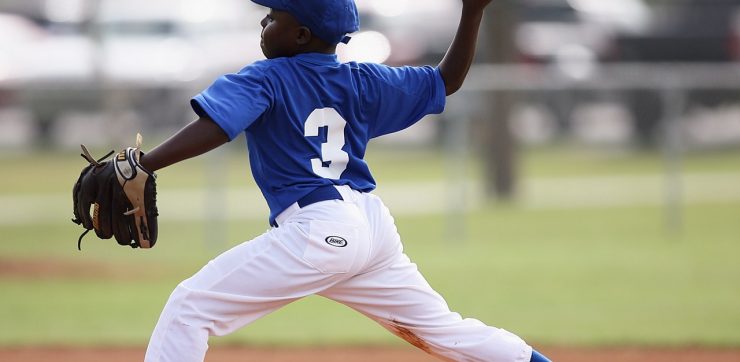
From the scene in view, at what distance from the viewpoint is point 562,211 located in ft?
47.0

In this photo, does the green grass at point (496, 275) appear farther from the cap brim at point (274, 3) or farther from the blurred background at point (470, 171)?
the cap brim at point (274, 3)

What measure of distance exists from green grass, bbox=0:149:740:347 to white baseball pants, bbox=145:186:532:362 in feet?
10.8

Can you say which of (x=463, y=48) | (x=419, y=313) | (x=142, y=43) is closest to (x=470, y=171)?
(x=142, y=43)

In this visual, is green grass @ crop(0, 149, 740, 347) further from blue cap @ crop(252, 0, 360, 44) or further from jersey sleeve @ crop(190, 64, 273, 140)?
jersey sleeve @ crop(190, 64, 273, 140)

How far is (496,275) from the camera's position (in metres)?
10.3

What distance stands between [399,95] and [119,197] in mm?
1142

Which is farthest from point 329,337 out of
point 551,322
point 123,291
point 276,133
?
point 276,133

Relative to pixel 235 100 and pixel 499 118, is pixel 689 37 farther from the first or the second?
pixel 235 100

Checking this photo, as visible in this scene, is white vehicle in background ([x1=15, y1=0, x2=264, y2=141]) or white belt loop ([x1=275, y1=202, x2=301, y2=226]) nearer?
white belt loop ([x1=275, y1=202, x2=301, y2=226])

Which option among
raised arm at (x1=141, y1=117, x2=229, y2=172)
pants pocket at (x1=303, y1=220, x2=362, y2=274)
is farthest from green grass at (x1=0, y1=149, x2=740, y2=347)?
raised arm at (x1=141, y1=117, x2=229, y2=172)

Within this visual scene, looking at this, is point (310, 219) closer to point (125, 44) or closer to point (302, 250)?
point (302, 250)

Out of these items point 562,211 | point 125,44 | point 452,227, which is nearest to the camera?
point 452,227

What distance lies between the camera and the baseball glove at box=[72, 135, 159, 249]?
3967mm

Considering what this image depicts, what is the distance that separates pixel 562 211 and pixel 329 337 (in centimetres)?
705
